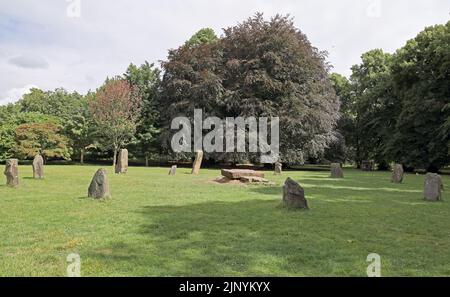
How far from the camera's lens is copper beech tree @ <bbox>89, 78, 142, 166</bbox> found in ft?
134

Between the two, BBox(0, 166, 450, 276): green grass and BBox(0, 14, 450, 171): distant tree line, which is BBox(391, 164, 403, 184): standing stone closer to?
BBox(0, 166, 450, 276): green grass

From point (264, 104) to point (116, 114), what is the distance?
14536 millimetres

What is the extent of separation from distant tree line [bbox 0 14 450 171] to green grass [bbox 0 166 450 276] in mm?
23384

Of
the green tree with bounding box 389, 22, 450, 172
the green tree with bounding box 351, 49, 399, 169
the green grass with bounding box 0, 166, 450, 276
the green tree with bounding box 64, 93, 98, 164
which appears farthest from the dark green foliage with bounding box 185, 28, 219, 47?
the green grass with bounding box 0, 166, 450, 276

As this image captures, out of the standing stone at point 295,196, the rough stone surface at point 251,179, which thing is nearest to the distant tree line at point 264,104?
the rough stone surface at point 251,179

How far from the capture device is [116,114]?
40938 mm

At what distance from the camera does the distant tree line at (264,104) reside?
35469 mm

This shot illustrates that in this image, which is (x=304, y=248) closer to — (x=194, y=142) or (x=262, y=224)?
(x=262, y=224)

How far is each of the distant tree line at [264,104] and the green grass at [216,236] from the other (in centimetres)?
2338

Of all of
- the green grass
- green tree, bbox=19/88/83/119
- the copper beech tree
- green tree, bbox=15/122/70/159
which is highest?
green tree, bbox=19/88/83/119

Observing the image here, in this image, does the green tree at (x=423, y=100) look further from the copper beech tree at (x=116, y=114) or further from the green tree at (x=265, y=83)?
the copper beech tree at (x=116, y=114)

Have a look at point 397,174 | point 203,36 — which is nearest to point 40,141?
point 203,36
